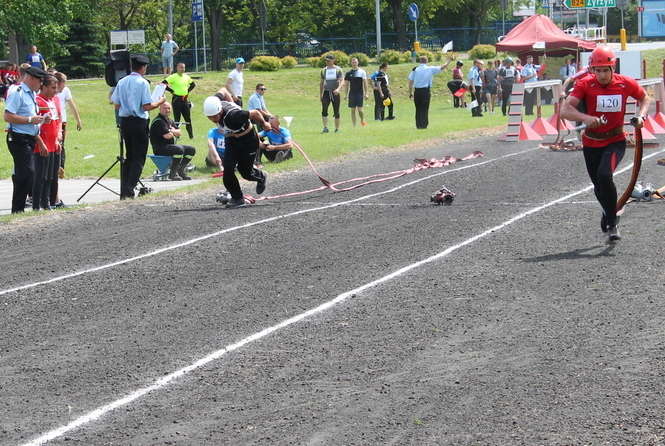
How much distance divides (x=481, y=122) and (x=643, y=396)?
27.6 metres

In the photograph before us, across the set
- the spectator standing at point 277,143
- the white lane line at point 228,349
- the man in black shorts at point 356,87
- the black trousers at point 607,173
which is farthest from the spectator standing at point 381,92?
the black trousers at point 607,173

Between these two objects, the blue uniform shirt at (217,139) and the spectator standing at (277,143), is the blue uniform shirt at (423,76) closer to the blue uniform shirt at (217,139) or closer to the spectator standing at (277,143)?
the spectator standing at (277,143)

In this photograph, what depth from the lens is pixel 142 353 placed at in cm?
785

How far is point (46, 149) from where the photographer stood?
15641mm

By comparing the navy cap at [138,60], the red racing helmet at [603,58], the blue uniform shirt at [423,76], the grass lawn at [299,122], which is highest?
the navy cap at [138,60]

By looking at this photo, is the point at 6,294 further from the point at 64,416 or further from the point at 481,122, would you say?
the point at 481,122

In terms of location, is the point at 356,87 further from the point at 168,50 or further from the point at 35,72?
the point at 35,72

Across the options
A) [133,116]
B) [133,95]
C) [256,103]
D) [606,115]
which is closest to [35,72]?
[133,95]

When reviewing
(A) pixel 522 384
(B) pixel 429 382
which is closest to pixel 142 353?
(B) pixel 429 382

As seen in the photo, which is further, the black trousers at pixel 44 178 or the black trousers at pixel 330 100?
the black trousers at pixel 330 100

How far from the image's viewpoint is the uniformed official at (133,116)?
1680cm

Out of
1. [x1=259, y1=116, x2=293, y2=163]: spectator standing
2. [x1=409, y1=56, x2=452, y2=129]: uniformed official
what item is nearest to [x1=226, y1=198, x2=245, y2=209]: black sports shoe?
[x1=259, y1=116, x2=293, y2=163]: spectator standing

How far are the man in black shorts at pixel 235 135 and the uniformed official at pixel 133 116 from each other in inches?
54.7

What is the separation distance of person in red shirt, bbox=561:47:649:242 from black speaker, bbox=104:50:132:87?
777cm
